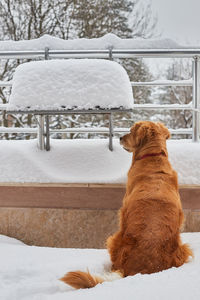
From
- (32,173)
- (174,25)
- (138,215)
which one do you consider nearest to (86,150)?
(32,173)

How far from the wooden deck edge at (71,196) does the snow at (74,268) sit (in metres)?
0.33

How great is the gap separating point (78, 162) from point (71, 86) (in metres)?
0.68

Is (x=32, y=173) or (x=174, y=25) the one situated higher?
(x=174, y=25)

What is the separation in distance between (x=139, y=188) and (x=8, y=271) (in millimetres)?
952

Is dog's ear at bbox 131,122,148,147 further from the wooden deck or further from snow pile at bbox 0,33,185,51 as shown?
snow pile at bbox 0,33,185,51

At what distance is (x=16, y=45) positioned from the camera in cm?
313

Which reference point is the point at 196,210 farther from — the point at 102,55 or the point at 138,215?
the point at 102,55

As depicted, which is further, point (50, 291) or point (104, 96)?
point (104, 96)

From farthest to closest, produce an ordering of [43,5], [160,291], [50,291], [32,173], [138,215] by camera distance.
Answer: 1. [43,5]
2. [32,173]
3. [138,215]
4. [50,291]
5. [160,291]

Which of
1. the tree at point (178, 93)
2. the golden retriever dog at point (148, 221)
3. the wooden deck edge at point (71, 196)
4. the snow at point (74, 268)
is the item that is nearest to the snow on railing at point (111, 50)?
the wooden deck edge at point (71, 196)

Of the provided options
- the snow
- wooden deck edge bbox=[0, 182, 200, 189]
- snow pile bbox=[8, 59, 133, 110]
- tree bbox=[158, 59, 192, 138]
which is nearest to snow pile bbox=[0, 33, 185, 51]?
snow pile bbox=[8, 59, 133, 110]

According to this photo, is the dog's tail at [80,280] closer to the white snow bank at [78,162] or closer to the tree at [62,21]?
the white snow bank at [78,162]

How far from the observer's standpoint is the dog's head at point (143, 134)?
2.14 metres

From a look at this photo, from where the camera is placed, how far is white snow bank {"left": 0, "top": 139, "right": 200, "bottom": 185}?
259 centimetres
